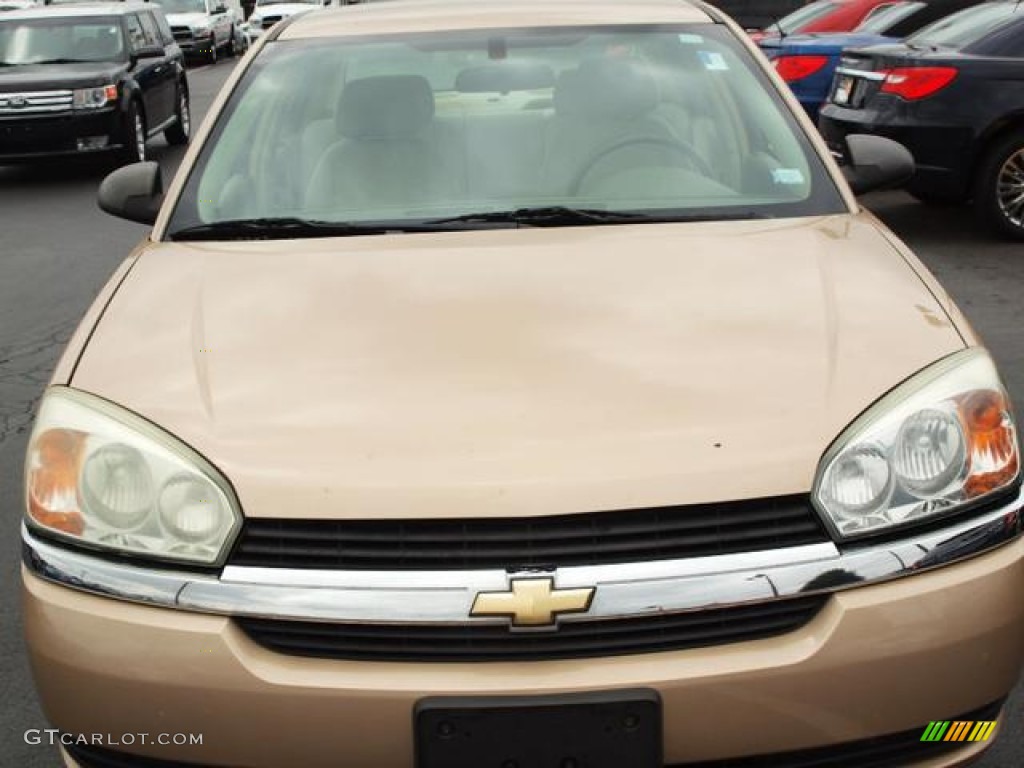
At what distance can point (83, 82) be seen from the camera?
12906mm

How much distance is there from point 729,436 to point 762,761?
0.53m

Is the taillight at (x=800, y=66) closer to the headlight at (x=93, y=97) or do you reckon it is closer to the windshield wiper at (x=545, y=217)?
the headlight at (x=93, y=97)

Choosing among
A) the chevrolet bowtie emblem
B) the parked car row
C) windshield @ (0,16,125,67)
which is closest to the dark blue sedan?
the parked car row

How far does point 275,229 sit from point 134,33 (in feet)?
39.2

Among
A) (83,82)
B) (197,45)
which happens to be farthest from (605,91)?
(197,45)

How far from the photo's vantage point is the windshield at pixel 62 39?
13.8 metres

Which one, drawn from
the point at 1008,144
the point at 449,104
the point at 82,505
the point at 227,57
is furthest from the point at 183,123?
the point at 227,57

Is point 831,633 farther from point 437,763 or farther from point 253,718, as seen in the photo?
point 253,718

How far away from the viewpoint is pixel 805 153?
3588 millimetres

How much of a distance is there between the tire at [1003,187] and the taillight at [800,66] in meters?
2.99

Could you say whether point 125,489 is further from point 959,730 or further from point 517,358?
point 959,730

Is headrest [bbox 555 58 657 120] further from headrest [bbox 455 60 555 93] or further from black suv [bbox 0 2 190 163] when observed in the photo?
black suv [bbox 0 2 190 163]

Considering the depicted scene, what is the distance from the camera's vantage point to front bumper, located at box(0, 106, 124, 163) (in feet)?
41.6

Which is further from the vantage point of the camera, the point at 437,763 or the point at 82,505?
the point at 82,505
